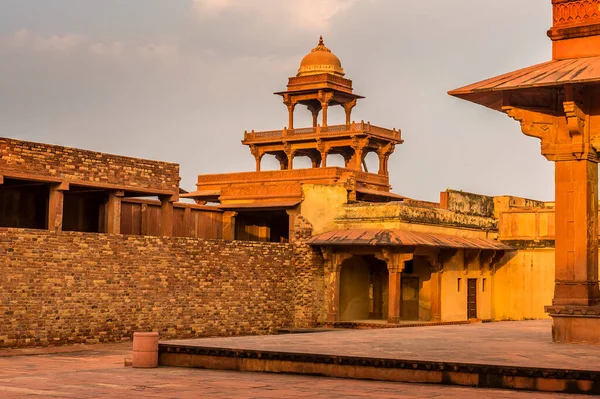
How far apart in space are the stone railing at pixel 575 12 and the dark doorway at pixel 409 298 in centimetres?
1655

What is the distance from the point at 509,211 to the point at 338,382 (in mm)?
21660

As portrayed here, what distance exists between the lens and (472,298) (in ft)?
107

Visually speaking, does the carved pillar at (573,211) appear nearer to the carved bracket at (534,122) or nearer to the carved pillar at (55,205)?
the carved bracket at (534,122)

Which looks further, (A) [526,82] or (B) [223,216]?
(B) [223,216]

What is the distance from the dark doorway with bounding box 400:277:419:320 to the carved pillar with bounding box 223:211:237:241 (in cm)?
656

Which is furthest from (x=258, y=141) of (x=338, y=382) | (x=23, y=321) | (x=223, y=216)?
(x=338, y=382)

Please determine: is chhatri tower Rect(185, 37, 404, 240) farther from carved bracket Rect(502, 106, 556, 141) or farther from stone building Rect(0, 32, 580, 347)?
carved bracket Rect(502, 106, 556, 141)

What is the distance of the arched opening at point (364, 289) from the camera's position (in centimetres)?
3070

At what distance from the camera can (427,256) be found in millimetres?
30031

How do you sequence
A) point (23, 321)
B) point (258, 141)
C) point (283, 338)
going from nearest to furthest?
point (283, 338) → point (23, 321) → point (258, 141)

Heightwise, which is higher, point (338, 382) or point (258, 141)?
point (258, 141)

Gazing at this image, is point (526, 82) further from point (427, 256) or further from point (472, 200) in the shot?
point (472, 200)

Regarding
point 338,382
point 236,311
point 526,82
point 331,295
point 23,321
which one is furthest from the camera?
point 331,295

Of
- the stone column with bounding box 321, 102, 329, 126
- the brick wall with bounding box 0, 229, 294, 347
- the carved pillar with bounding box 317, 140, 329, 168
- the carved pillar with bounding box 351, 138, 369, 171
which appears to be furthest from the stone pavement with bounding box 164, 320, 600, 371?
the stone column with bounding box 321, 102, 329, 126
